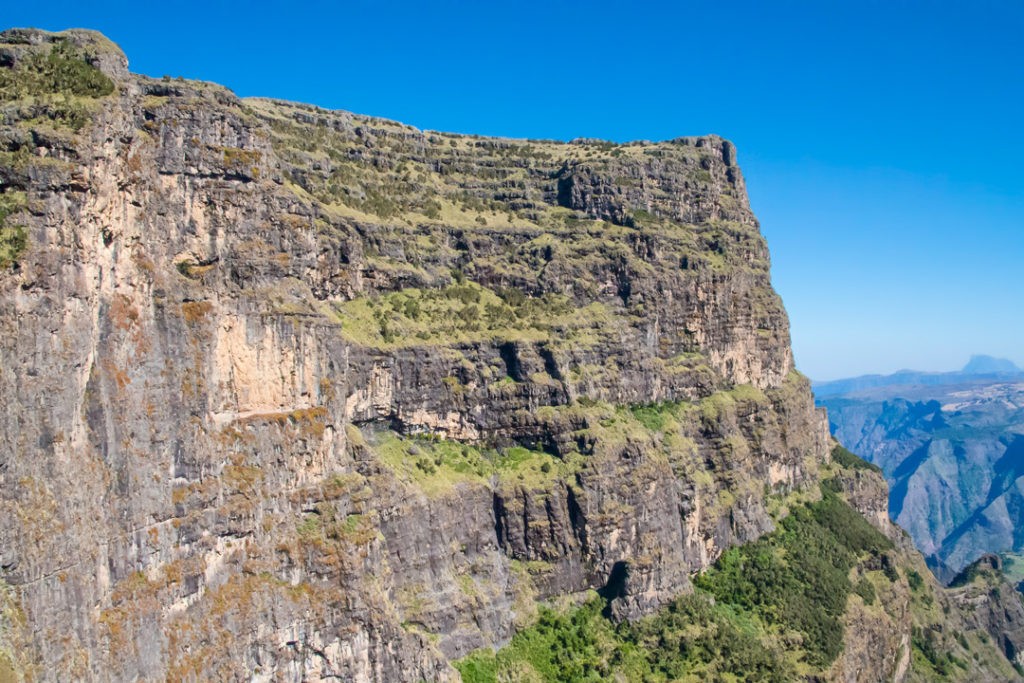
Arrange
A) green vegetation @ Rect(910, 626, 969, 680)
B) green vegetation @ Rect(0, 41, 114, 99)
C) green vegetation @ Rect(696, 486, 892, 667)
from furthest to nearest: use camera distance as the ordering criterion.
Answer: green vegetation @ Rect(910, 626, 969, 680) → green vegetation @ Rect(696, 486, 892, 667) → green vegetation @ Rect(0, 41, 114, 99)

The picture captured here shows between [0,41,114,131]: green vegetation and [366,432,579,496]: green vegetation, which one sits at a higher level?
[0,41,114,131]: green vegetation

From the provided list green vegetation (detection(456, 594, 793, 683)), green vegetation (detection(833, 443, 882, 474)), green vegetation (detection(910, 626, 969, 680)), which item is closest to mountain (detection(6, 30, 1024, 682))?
green vegetation (detection(456, 594, 793, 683))

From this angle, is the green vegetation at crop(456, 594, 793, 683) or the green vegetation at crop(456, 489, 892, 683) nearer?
the green vegetation at crop(456, 594, 793, 683)

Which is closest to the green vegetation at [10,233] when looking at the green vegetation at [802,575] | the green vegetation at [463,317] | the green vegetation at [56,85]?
the green vegetation at [56,85]

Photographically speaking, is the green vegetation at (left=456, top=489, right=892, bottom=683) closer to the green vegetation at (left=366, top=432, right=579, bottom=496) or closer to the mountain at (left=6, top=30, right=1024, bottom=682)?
the mountain at (left=6, top=30, right=1024, bottom=682)

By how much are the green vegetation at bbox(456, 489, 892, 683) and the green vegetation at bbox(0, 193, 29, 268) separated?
41.4 m

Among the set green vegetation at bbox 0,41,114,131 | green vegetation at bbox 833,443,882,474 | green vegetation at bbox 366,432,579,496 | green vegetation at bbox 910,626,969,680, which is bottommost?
green vegetation at bbox 910,626,969,680

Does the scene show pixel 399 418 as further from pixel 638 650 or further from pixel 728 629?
pixel 728 629

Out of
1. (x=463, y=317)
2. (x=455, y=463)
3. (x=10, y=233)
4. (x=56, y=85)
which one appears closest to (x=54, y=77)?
(x=56, y=85)

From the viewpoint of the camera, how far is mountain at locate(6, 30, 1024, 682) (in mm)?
41250

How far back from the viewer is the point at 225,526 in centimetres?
5012

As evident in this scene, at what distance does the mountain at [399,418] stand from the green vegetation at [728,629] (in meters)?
0.31

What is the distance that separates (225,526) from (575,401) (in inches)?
1412

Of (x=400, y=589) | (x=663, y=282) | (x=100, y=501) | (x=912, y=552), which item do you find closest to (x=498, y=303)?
(x=663, y=282)
